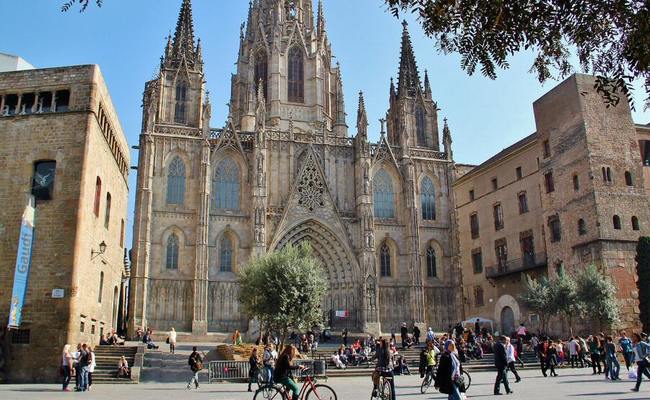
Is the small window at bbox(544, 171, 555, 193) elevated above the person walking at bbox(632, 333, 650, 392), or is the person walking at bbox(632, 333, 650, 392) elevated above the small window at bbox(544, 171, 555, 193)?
the small window at bbox(544, 171, 555, 193)

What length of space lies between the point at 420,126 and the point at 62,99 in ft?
96.4

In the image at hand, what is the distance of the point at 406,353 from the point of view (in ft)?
95.7

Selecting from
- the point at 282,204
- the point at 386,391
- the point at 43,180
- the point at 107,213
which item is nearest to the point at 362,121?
the point at 282,204

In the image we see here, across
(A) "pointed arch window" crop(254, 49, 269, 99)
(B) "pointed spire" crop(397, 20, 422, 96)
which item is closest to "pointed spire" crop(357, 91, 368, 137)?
(B) "pointed spire" crop(397, 20, 422, 96)

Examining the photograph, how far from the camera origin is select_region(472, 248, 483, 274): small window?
41.8 meters

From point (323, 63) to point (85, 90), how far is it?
28.8 m

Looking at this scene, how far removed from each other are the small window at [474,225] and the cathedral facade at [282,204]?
58.5 inches

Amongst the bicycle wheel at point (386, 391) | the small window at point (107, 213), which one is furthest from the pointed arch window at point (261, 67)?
the bicycle wheel at point (386, 391)

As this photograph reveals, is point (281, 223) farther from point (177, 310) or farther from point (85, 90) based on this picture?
point (85, 90)

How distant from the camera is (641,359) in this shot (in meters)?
14.3

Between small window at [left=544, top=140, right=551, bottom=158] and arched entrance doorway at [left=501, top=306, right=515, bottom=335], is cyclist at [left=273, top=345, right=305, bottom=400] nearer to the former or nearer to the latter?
small window at [left=544, top=140, right=551, bottom=158]

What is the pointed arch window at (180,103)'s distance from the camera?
4182 centimetres

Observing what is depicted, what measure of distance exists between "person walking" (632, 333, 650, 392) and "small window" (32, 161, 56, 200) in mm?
19750

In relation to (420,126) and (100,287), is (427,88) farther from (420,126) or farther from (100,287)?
(100,287)
